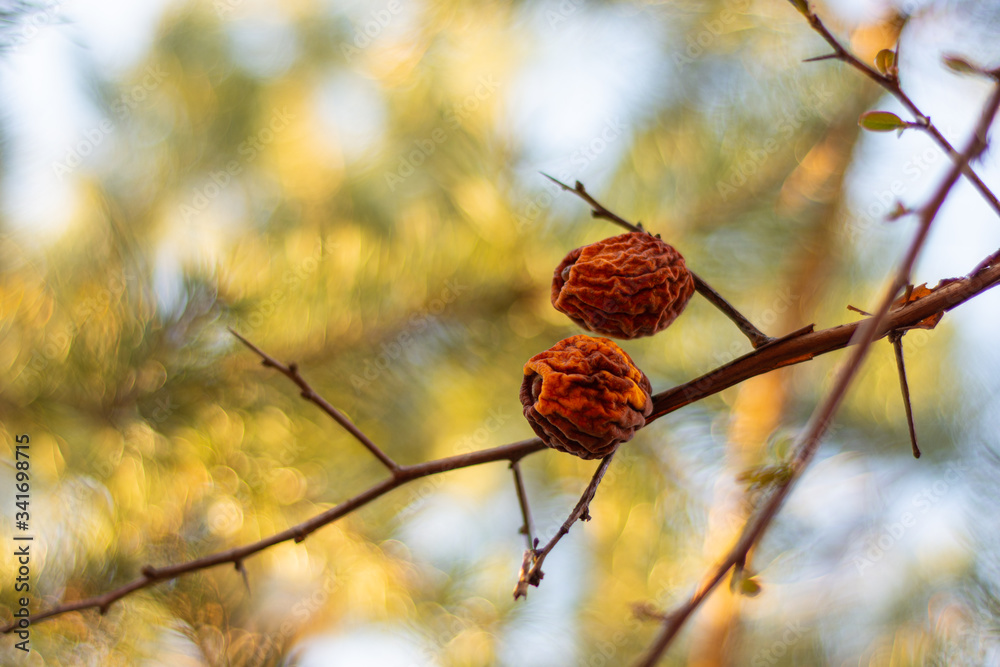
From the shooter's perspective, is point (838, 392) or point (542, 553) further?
point (542, 553)

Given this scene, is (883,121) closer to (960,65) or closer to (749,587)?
(960,65)

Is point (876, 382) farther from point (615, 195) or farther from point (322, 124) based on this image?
point (322, 124)

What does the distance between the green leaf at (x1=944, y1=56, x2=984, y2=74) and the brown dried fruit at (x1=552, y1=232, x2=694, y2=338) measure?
212 mm

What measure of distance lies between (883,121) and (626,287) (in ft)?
0.69

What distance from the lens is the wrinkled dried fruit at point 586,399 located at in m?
0.41

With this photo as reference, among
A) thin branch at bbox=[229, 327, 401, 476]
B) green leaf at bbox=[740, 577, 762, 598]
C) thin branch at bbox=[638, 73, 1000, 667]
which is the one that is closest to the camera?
thin branch at bbox=[638, 73, 1000, 667]

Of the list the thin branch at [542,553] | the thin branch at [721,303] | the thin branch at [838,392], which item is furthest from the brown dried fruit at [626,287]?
the thin branch at [838,392]

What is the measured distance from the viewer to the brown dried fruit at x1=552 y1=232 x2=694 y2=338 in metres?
0.49

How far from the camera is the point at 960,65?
14.2 inches

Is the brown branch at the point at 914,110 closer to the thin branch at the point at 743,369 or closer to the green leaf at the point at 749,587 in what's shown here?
the thin branch at the point at 743,369

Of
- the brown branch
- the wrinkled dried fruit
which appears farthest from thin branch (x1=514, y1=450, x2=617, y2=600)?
the brown branch

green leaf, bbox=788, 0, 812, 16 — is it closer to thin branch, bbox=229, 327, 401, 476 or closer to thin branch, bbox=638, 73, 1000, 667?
thin branch, bbox=638, 73, 1000, 667

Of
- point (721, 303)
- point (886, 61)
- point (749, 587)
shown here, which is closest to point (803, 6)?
point (886, 61)

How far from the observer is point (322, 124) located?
42.8 inches
